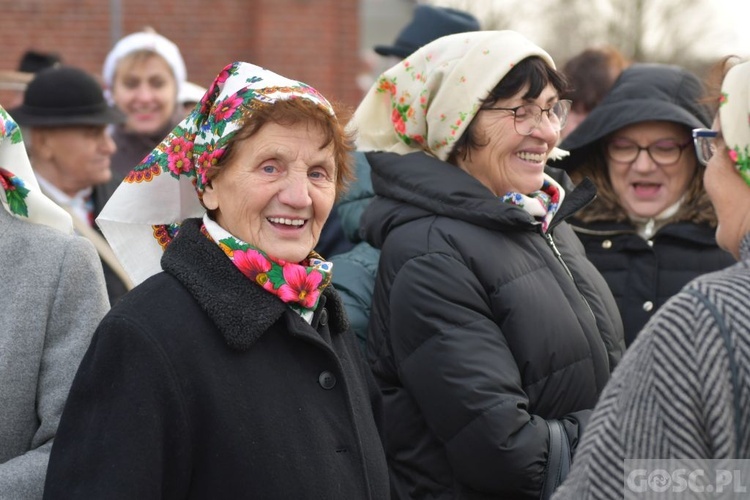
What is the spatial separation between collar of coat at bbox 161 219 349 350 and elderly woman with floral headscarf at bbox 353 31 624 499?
0.67 m

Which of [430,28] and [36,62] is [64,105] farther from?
[36,62]

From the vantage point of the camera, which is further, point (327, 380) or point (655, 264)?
point (655, 264)

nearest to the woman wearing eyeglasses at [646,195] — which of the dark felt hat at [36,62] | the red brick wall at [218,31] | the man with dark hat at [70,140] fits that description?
the man with dark hat at [70,140]

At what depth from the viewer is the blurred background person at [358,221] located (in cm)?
393

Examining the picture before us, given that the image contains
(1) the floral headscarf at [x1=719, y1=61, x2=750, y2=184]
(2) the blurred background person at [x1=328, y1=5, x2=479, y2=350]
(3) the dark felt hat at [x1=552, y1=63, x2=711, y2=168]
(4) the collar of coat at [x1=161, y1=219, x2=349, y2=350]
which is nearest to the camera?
(1) the floral headscarf at [x1=719, y1=61, x2=750, y2=184]

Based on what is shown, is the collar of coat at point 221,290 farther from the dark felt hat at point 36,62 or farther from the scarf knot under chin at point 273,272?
the dark felt hat at point 36,62

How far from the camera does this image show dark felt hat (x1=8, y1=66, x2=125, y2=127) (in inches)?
225

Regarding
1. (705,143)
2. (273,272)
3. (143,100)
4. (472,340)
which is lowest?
(143,100)

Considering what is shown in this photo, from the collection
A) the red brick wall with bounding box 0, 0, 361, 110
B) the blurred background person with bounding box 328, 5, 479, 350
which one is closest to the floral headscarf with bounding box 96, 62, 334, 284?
the blurred background person with bounding box 328, 5, 479, 350

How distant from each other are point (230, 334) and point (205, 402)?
0.17 m

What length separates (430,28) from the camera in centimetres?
605

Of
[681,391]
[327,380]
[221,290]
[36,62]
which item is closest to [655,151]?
[327,380]

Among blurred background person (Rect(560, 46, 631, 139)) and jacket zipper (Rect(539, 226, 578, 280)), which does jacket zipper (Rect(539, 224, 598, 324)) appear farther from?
blurred background person (Rect(560, 46, 631, 139))

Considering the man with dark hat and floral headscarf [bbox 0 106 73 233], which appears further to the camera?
the man with dark hat
